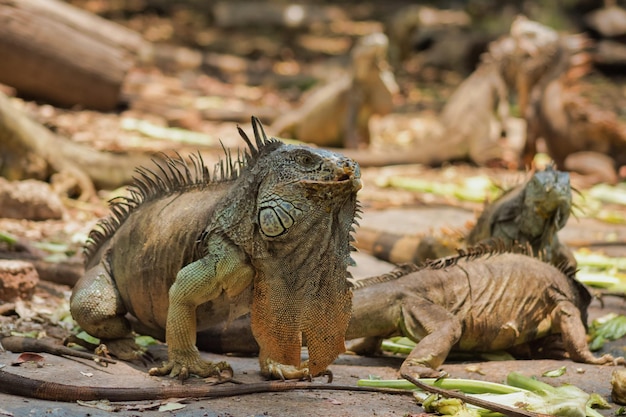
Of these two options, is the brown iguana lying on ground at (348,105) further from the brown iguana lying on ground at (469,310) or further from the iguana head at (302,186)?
the iguana head at (302,186)

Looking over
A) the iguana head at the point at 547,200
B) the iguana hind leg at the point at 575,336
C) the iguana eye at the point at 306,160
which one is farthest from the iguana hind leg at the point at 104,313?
the iguana head at the point at 547,200

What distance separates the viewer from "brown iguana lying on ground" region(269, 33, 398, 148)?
13.9m

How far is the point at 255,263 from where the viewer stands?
4715mm

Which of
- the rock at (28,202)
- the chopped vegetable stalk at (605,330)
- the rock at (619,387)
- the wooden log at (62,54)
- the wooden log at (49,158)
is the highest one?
the wooden log at (62,54)

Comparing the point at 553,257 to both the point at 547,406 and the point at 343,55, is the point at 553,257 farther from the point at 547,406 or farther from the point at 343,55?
the point at 343,55

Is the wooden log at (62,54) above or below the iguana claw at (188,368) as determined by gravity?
above

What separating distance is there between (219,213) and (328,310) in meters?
0.74

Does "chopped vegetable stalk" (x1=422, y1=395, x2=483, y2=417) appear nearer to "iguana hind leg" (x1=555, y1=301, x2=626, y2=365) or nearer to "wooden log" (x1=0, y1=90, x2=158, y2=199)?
"iguana hind leg" (x1=555, y1=301, x2=626, y2=365)

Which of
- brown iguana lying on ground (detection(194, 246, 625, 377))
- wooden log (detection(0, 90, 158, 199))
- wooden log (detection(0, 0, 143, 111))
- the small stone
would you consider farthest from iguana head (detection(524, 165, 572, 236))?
wooden log (detection(0, 0, 143, 111))

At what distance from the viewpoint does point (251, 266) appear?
4730 mm

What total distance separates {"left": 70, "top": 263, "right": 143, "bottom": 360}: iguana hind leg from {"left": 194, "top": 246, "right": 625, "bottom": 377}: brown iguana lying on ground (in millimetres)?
609

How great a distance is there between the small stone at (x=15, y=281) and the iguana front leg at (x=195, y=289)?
5.23 ft

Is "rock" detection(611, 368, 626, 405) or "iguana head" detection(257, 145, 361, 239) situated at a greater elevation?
"iguana head" detection(257, 145, 361, 239)

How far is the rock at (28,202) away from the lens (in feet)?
27.2
